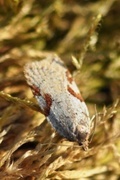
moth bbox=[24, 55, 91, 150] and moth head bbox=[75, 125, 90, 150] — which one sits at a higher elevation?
moth bbox=[24, 55, 91, 150]

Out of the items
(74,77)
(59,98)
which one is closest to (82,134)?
(59,98)

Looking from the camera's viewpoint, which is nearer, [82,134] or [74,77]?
[82,134]

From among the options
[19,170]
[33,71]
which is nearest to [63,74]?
[33,71]

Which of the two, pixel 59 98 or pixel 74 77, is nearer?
pixel 59 98

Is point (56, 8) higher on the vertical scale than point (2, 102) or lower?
higher

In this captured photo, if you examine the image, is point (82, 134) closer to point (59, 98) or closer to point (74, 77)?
point (59, 98)

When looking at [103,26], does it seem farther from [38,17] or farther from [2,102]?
[2,102]

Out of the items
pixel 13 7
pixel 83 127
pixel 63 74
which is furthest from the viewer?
pixel 13 7

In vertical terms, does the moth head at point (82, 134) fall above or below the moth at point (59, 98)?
below
